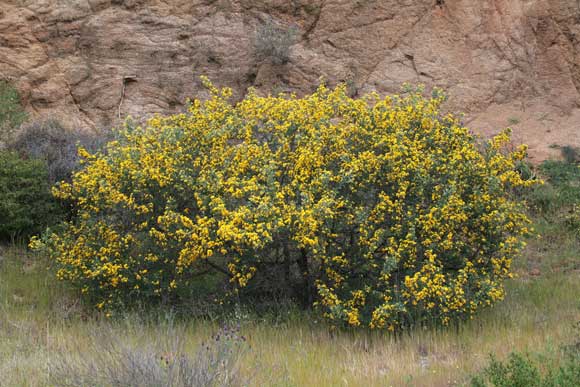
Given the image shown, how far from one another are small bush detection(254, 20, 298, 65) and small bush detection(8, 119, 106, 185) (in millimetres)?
3299

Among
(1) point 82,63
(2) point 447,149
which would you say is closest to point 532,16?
(2) point 447,149

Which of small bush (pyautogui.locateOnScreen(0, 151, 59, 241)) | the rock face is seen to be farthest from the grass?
the rock face

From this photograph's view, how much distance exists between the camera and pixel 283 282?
9.60 meters

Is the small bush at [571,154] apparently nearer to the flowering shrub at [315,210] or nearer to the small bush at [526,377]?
the flowering shrub at [315,210]

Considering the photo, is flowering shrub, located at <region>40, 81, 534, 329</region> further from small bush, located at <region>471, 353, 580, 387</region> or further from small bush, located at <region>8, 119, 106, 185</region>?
small bush, located at <region>8, 119, 106, 185</region>

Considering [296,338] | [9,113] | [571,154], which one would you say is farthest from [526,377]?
[9,113]

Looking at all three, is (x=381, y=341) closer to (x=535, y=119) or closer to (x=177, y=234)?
(x=177, y=234)

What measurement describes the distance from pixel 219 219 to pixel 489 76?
7998mm

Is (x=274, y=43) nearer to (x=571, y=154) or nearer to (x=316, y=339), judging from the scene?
(x=571, y=154)

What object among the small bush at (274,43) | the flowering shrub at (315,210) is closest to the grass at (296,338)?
the flowering shrub at (315,210)

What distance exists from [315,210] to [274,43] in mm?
6975

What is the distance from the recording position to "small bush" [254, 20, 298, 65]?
14.8 metres

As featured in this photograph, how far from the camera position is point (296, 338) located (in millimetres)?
8820

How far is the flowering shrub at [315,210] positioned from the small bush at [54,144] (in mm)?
2364
